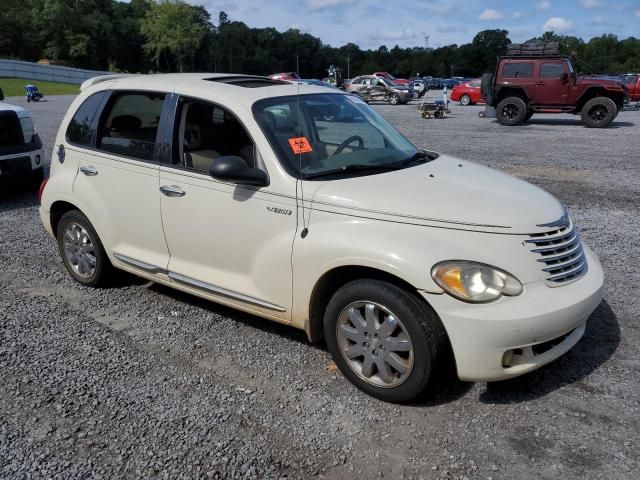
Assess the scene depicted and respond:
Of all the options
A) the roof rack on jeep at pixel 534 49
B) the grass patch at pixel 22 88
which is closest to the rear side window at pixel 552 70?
the roof rack on jeep at pixel 534 49

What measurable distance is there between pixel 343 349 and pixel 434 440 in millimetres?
738

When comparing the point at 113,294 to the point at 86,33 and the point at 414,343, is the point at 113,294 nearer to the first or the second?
the point at 414,343

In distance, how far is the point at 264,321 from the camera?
4.39 m

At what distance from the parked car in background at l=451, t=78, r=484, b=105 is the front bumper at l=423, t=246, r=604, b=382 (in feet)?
94.1

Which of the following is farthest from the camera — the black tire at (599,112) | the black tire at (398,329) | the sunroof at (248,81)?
the black tire at (599,112)

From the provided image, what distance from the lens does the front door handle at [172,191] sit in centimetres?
401

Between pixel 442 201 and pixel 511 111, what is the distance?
17135 millimetres

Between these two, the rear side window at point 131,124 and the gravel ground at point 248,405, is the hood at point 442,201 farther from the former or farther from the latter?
the rear side window at point 131,124

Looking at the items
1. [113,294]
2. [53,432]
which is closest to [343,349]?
[53,432]

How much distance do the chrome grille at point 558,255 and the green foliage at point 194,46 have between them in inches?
3146

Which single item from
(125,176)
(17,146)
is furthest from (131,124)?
(17,146)

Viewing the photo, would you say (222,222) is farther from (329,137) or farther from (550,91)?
(550,91)

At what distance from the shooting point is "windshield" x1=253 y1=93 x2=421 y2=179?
3660 mm

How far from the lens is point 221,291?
392 centimetres
